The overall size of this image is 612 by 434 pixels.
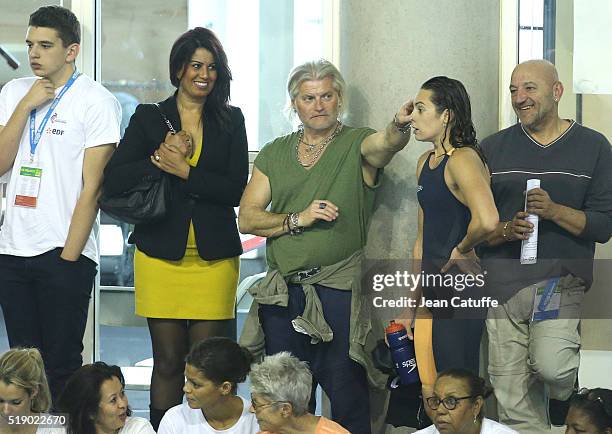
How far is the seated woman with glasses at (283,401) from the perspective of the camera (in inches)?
166

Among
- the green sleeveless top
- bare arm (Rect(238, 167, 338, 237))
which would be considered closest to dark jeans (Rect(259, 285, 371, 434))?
the green sleeveless top

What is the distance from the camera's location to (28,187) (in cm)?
504

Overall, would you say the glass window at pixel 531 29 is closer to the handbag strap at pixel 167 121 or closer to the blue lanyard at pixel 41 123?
the handbag strap at pixel 167 121

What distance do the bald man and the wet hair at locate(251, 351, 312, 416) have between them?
33.8 inches

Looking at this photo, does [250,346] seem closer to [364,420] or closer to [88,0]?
[364,420]

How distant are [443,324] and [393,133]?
766 millimetres

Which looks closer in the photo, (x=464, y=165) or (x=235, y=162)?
(x=464, y=165)

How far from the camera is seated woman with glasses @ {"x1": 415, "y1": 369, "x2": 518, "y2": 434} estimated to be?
13.9ft

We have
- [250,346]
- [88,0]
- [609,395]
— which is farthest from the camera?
[88,0]

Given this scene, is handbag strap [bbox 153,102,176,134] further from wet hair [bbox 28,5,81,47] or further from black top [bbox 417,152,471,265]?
black top [bbox 417,152,471,265]

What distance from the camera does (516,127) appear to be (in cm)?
488

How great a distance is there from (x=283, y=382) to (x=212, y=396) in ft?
1.10

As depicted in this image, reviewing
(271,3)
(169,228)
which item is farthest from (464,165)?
(271,3)

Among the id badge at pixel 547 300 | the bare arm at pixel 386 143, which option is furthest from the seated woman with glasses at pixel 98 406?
the id badge at pixel 547 300
